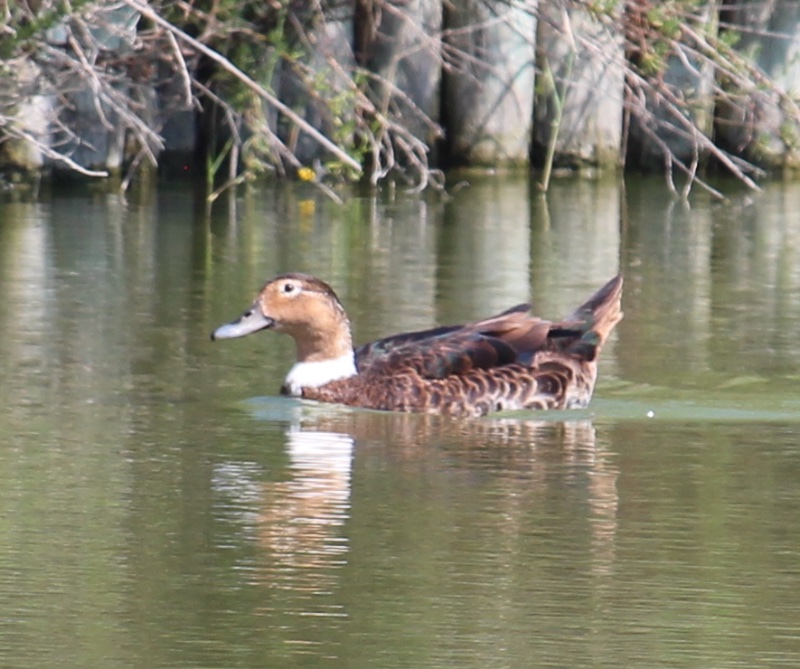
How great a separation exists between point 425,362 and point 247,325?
2.26ft

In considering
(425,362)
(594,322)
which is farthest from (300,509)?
(594,322)

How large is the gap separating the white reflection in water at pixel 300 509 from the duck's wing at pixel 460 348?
2.52 ft

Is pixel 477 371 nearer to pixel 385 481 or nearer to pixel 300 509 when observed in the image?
pixel 385 481

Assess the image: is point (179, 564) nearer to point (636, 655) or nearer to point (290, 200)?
point (636, 655)

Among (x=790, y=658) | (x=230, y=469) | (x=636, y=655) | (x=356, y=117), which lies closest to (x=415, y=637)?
(x=636, y=655)

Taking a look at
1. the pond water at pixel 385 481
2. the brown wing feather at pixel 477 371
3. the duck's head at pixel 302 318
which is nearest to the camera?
the pond water at pixel 385 481

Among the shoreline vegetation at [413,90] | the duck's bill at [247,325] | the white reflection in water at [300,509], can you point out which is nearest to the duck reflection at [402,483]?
the white reflection in water at [300,509]

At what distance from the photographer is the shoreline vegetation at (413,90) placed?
13.8 meters

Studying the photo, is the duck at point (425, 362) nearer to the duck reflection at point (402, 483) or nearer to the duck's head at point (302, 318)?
the duck's head at point (302, 318)

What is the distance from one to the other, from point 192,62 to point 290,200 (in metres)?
1.34

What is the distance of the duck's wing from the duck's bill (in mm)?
372

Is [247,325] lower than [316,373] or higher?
higher

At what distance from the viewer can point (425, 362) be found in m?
7.74

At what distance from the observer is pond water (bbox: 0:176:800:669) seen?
4664 millimetres
